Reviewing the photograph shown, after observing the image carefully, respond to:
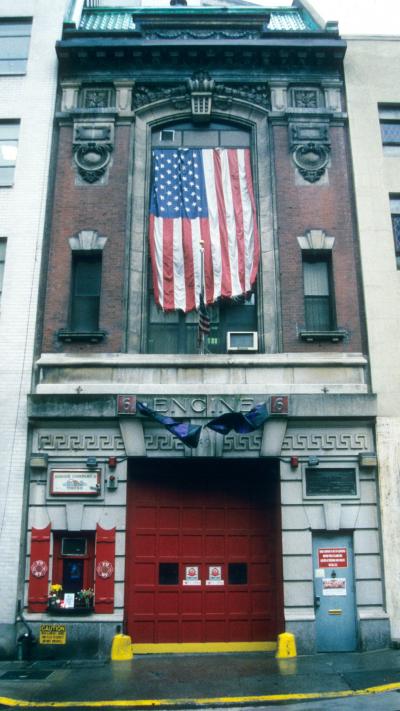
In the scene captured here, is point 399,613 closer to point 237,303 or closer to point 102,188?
point 237,303

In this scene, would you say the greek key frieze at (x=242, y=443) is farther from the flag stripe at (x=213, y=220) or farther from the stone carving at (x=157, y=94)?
the stone carving at (x=157, y=94)

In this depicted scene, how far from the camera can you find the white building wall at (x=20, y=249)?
46.1 feet

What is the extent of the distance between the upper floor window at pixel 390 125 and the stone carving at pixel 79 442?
37.2ft

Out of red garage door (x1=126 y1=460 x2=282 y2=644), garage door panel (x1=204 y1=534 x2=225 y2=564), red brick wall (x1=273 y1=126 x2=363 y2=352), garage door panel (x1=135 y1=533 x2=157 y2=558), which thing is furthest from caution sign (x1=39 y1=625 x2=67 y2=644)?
red brick wall (x1=273 y1=126 x2=363 y2=352)

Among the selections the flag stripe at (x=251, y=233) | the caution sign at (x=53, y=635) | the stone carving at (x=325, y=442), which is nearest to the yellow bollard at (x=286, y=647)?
the stone carving at (x=325, y=442)

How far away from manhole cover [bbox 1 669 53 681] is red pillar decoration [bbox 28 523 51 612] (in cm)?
159

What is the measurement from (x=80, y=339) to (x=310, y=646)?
30.3ft

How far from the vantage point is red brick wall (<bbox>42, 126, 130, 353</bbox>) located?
15.3 m

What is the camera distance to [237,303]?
16000 mm

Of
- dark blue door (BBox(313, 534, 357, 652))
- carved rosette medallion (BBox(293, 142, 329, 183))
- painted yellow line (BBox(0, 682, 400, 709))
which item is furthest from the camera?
carved rosette medallion (BBox(293, 142, 329, 183))

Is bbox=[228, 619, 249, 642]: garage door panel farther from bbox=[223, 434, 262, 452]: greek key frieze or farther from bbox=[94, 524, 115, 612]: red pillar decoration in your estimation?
bbox=[223, 434, 262, 452]: greek key frieze

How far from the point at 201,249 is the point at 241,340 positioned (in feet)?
8.92

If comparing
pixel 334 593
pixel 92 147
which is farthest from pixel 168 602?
pixel 92 147

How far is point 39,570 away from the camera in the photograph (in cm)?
1388
